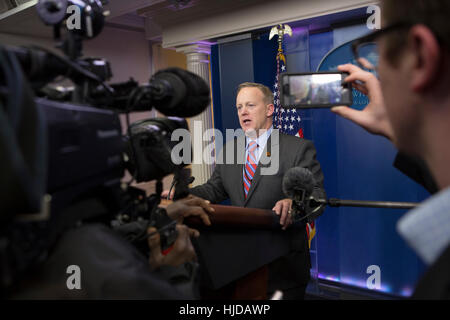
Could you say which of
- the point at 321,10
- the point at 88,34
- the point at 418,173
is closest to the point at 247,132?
the point at 321,10

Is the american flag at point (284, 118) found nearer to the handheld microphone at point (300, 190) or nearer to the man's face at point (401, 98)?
the handheld microphone at point (300, 190)

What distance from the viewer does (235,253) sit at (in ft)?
2.68

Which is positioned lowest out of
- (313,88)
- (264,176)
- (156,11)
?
(264,176)

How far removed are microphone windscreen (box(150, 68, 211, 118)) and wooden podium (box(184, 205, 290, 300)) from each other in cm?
25

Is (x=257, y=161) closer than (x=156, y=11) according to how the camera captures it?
Yes

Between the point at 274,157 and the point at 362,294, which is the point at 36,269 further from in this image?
the point at 362,294

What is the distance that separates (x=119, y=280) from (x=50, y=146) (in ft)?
0.72

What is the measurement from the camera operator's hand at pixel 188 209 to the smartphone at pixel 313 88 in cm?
35

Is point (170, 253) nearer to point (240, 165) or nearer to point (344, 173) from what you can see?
point (240, 165)

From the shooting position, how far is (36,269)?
0.47 m

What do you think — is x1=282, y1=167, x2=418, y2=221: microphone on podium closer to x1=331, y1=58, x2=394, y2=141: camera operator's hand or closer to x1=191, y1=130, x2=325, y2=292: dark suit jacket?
x1=331, y1=58, x2=394, y2=141: camera operator's hand

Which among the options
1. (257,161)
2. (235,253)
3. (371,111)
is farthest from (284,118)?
(235,253)

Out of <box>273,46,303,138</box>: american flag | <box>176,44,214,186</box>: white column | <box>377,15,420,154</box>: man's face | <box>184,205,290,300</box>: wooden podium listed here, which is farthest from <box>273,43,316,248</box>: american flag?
<box>377,15,420,154</box>: man's face

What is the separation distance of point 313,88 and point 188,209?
464mm
